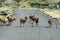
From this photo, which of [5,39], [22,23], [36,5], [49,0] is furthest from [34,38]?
[49,0]

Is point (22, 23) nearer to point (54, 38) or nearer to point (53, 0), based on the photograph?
point (54, 38)

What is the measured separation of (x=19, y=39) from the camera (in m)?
18.0

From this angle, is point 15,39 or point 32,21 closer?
point 15,39

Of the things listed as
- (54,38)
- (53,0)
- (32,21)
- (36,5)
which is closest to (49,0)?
(53,0)

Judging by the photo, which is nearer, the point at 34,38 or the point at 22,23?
the point at 34,38

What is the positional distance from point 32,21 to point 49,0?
320ft

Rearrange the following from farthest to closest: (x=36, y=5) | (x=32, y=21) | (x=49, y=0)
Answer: (x=49, y=0), (x=36, y=5), (x=32, y=21)

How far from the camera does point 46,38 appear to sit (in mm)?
18734

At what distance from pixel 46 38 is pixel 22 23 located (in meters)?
8.57

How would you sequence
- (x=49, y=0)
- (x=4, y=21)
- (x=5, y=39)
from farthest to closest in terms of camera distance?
(x=49, y=0), (x=4, y=21), (x=5, y=39)

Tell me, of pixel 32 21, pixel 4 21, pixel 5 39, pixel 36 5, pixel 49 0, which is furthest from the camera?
pixel 49 0

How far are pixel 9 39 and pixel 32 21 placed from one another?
1098cm

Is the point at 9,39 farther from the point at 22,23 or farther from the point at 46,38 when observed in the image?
the point at 22,23

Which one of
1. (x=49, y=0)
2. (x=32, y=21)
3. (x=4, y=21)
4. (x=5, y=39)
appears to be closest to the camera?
(x=5, y=39)
